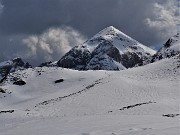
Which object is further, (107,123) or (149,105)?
(149,105)

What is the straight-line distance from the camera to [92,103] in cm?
4884

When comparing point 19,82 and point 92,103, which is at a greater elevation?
point 19,82

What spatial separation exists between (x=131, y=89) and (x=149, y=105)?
1496cm

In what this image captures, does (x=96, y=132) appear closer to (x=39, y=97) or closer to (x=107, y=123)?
(x=107, y=123)

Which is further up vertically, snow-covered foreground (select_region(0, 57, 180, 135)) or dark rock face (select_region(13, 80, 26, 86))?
dark rock face (select_region(13, 80, 26, 86))

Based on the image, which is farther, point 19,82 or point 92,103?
point 19,82

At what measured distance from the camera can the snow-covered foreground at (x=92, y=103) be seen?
23.2 metres

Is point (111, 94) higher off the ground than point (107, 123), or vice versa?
point (111, 94)

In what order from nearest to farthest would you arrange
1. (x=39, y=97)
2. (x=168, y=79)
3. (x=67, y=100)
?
(x=67, y=100)
(x=168, y=79)
(x=39, y=97)

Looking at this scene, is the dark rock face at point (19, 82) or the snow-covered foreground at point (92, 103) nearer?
the snow-covered foreground at point (92, 103)

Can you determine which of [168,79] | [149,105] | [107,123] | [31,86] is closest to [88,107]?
[149,105]

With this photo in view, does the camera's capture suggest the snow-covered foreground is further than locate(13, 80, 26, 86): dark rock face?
No

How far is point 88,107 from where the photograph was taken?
46.5m

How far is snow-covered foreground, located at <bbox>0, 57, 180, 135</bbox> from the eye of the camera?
23209 millimetres
